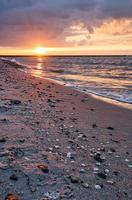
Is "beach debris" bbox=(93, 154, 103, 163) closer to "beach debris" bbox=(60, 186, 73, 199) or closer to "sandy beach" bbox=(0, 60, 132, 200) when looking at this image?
"sandy beach" bbox=(0, 60, 132, 200)

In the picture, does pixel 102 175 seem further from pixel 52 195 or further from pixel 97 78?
pixel 97 78

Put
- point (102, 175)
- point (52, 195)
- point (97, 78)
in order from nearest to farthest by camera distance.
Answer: point (52, 195), point (102, 175), point (97, 78)

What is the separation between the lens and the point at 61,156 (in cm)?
612

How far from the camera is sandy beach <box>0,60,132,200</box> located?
4773 millimetres

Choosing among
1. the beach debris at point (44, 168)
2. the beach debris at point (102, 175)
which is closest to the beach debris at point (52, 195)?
the beach debris at point (44, 168)

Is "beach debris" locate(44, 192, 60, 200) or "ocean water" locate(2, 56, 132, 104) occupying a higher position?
"beach debris" locate(44, 192, 60, 200)

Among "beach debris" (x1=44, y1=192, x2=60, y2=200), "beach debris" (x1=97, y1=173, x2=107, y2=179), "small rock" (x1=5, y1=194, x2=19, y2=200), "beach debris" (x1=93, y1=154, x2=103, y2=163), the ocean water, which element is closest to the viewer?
"small rock" (x1=5, y1=194, x2=19, y2=200)

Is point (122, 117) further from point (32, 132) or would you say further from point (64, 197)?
point (64, 197)

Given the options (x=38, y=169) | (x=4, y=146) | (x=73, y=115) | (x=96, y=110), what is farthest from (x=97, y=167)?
(x=96, y=110)

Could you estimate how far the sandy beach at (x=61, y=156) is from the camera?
477 centimetres

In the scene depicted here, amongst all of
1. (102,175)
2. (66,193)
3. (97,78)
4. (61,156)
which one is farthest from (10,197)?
(97,78)

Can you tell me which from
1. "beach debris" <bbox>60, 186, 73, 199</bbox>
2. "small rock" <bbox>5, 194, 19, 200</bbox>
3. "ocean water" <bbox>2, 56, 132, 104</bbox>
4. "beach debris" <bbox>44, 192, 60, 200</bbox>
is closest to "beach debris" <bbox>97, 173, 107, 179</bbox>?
"beach debris" <bbox>60, 186, 73, 199</bbox>

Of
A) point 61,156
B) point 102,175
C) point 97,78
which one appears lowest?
point 97,78

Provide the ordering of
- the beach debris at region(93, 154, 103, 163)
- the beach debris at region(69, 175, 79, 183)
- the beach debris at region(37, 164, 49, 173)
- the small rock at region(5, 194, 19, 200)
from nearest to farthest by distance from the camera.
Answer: the small rock at region(5, 194, 19, 200) → the beach debris at region(69, 175, 79, 183) → the beach debris at region(37, 164, 49, 173) → the beach debris at region(93, 154, 103, 163)
